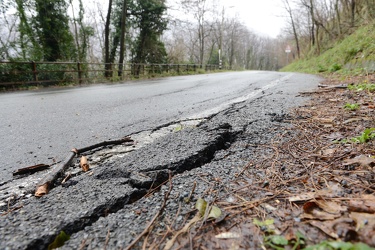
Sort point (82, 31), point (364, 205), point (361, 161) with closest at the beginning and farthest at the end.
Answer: point (364, 205) < point (361, 161) < point (82, 31)

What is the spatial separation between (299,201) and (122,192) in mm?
886

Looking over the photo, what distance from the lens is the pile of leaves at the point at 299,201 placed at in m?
0.89

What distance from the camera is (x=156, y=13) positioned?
16.3 metres

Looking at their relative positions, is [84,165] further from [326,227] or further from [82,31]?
[82,31]

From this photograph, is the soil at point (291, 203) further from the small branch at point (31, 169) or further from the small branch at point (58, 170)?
the small branch at point (31, 169)

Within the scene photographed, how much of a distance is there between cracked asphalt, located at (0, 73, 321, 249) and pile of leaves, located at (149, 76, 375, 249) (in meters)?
0.12

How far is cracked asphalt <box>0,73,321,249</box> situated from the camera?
3.19 feet

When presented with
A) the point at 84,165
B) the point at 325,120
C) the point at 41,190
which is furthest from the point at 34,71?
the point at 325,120

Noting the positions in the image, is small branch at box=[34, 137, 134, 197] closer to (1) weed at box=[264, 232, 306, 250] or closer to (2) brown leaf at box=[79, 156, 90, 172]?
(2) brown leaf at box=[79, 156, 90, 172]

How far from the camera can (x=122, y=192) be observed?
124 cm

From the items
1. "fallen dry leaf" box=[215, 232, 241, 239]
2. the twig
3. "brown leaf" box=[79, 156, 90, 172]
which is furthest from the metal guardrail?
"fallen dry leaf" box=[215, 232, 241, 239]

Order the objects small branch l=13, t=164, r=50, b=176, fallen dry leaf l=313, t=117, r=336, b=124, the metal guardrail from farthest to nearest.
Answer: the metal guardrail, fallen dry leaf l=313, t=117, r=336, b=124, small branch l=13, t=164, r=50, b=176

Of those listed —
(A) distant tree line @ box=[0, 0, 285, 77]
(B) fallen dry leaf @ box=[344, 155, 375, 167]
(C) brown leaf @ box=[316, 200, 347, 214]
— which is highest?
(A) distant tree line @ box=[0, 0, 285, 77]

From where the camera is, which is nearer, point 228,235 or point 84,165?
point 228,235
